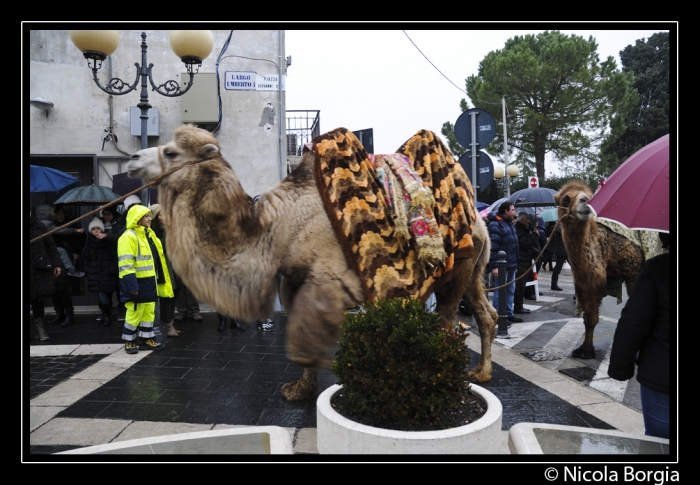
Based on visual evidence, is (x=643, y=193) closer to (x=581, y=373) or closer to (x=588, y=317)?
(x=581, y=373)

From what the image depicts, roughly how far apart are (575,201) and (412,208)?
2704 mm

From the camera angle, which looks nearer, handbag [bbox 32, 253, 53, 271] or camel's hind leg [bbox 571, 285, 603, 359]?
camel's hind leg [bbox 571, 285, 603, 359]

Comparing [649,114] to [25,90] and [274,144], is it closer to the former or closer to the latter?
[274,144]

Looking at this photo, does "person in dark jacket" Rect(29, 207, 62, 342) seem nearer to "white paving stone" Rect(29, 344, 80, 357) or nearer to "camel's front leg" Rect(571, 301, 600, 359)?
"white paving stone" Rect(29, 344, 80, 357)

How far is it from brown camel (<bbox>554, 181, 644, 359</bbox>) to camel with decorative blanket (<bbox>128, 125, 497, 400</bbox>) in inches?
97.2

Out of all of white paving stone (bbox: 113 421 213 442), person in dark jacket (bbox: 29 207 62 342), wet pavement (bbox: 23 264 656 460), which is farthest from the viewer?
person in dark jacket (bbox: 29 207 62 342)

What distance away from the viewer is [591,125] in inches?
653

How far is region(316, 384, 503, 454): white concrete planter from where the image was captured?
90.9 inches

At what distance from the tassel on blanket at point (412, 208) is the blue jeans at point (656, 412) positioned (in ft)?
4.96

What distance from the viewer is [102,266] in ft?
25.6

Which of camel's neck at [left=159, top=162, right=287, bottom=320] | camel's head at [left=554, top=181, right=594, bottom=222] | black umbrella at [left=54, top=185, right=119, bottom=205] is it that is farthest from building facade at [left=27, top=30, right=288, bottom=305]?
camel's neck at [left=159, top=162, right=287, bottom=320]

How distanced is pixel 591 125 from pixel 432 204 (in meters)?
15.4

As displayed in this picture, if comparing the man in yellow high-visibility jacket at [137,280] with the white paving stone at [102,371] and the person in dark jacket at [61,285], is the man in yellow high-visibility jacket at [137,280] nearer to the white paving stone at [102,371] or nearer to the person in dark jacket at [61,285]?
the white paving stone at [102,371]
